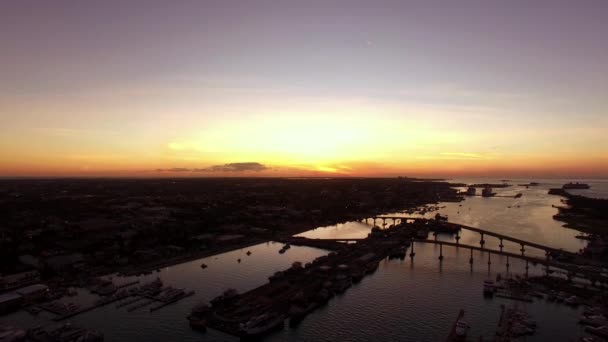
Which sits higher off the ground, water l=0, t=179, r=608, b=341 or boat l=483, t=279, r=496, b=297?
boat l=483, t=279, r=496, b=297

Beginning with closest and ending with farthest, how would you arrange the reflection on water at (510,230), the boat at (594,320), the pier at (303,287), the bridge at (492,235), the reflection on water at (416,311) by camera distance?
the reflection on water at (416,311), the boat at (594,320), the pier at (303,287), the bridge at (492,235), the reflection on water at (510,230)

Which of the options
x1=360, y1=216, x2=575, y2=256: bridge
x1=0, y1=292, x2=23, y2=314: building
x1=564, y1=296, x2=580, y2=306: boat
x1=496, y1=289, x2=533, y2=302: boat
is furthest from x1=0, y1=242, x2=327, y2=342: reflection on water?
x1=564, y1=296, x2=580, y2=306: boat

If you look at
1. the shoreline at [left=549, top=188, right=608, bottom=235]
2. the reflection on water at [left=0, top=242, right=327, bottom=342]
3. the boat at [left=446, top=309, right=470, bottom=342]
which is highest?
the shoreline at [left=549, top=188, right=608, bottom=235]

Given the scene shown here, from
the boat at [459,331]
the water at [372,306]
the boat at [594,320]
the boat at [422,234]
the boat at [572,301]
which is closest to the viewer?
the boat at [459,331]

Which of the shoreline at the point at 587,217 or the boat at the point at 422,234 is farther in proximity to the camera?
the shoreline at the point at 587,217

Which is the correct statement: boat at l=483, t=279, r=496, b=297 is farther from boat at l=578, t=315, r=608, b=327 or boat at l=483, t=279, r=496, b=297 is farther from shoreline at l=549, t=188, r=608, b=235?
shoreline at l=549, t=188, r=608, b=235

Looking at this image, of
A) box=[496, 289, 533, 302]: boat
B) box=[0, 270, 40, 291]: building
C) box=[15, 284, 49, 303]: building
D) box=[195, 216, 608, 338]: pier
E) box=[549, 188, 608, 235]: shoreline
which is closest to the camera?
box=[195, 216, 608, 338]: pier

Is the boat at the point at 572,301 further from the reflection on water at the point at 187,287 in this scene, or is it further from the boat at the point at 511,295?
the reflection on water at the point at 187,287

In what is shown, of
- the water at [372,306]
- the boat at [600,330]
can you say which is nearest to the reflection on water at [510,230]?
the water at [372,306]
